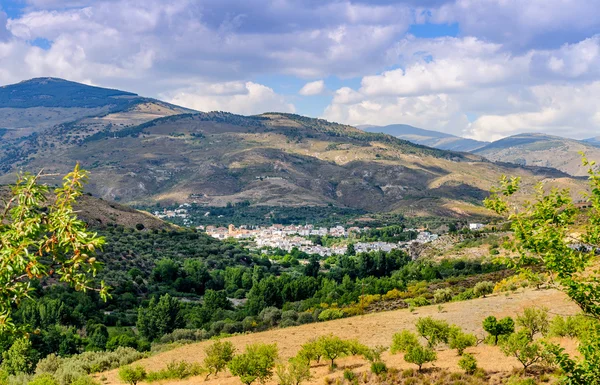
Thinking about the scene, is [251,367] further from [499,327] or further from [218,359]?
[499,327]

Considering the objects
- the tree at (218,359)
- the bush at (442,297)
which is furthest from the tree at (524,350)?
the bush at (442,297)

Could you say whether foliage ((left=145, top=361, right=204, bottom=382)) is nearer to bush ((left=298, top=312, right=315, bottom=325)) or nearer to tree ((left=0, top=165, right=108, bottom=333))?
bush ((left=298, top=312, right=315, bottom=325))

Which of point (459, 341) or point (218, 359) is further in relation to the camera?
point (218, 359)

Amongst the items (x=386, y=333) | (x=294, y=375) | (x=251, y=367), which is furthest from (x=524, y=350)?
(x=386, y=333)

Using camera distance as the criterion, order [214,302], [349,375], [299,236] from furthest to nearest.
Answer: [299,236] < [214,302] < [349,375]

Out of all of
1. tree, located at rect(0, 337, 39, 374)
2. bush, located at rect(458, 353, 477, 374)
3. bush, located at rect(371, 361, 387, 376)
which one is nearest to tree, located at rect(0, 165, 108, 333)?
bush, located at rect(371, 361, 387, 376)

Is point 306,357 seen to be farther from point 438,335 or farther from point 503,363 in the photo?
point 503,363

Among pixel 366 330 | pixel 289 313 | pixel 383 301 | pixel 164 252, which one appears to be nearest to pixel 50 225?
pixel 366 330
